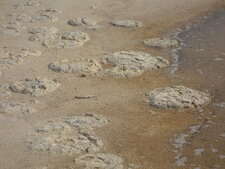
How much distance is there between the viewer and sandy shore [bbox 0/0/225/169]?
13.0 feet

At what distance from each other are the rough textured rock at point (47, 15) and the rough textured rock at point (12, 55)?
1562 mm

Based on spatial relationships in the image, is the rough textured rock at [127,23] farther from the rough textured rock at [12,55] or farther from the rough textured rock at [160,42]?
the rough textured rock at [12,55]

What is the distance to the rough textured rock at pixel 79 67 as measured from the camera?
5719 millimetres

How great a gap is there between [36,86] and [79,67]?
0.76 meters

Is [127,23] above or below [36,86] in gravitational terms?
above

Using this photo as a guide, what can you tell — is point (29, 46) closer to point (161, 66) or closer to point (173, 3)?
point (161, 66)

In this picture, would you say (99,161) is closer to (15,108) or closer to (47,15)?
(15,108)

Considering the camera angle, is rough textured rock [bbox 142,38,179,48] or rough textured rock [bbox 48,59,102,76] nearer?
rough textured rock [bbox 48,59,102,76]

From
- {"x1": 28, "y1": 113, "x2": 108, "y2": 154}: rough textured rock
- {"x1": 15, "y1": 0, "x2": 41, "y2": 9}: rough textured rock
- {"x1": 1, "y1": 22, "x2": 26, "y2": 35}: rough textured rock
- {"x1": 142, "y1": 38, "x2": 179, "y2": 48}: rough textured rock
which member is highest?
{"x1": 142, "y1": 38, "x2": 179, "y2": 48}: rough textured rock

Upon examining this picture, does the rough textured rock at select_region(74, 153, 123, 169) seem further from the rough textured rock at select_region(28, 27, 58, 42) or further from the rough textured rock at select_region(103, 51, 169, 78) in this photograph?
the rough textured rock at select_region(28, 27, 58, 42)

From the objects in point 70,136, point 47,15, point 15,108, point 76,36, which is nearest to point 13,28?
point 47,15

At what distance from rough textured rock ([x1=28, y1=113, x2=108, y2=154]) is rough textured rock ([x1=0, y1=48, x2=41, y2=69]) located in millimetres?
1848

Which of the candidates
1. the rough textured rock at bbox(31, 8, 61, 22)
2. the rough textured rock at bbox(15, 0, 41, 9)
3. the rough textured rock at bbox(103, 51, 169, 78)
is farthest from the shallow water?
the rough textured rock at bbox(15, 0, 41, 9)

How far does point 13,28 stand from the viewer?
7.46 meters
